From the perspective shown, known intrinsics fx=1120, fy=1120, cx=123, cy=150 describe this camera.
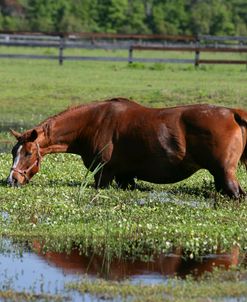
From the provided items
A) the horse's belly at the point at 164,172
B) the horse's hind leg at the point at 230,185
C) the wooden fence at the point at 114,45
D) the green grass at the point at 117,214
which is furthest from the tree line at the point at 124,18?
the horse's hind leg at the point at 230,185

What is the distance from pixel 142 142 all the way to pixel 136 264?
407cm

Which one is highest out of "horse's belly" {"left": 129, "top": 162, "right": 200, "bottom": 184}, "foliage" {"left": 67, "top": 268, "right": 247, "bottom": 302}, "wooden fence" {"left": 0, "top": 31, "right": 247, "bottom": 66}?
"foliage" {"left": 67, "top": 268, "right": 247, "bottom": 302}

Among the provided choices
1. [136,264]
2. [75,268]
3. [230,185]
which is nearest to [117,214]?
[230,185]

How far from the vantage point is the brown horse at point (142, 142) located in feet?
44.4

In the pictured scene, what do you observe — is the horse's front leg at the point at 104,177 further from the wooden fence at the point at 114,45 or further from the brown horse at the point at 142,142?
the wooden fence at the point at 114,45

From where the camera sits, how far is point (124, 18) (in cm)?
7569

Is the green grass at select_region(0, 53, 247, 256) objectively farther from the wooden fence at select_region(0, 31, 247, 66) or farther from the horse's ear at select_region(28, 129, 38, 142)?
the wooden fence at select_region(0, 31, 247, 66)

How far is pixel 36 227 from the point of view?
11.5m

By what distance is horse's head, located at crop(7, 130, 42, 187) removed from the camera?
45.9 ft

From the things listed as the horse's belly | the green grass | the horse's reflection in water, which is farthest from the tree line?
the horse's reflection in water

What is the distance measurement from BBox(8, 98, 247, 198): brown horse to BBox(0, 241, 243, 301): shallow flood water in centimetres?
305

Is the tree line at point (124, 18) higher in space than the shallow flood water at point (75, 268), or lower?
lower

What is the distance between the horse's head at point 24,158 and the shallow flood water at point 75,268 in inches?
131

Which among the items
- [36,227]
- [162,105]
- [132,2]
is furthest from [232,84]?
[132,2]
